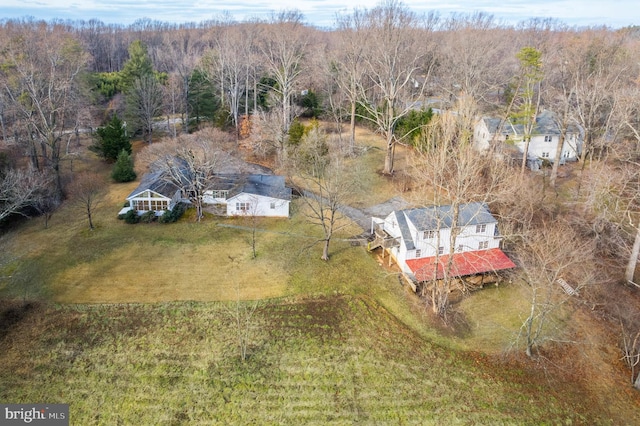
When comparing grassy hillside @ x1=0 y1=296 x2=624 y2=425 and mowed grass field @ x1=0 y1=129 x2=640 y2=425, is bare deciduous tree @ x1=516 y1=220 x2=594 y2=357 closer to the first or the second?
mowed grass field @ x1=0 y1=129 x2=640 y2=425

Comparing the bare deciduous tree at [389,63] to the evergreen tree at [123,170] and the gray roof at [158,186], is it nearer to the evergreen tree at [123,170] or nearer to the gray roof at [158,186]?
the gray roof at [158,186]

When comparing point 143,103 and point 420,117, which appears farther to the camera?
Answer: point 143,103

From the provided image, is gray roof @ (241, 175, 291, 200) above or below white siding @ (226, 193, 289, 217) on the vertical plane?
above

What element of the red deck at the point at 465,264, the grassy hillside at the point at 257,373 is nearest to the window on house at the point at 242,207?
the grassy hillside at the point at 257,373

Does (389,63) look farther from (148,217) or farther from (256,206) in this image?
(148,217)

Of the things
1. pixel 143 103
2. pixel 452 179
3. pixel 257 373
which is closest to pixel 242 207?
pixel 257 373
